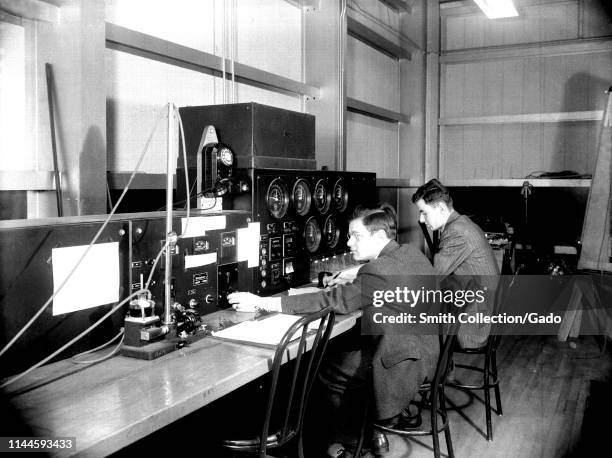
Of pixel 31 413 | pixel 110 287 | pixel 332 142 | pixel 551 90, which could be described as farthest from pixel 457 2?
pixel 31 413

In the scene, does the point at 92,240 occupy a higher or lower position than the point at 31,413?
higher

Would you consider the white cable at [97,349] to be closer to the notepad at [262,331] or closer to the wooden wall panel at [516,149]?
the notepad at [262,331]

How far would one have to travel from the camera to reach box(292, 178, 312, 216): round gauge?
3.40 m

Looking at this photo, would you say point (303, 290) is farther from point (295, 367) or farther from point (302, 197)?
point (295, 367)

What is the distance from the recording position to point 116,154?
3100mm

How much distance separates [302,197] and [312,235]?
0.26m

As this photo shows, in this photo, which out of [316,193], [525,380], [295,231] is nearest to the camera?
[295,231]

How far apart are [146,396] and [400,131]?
5.51 metres

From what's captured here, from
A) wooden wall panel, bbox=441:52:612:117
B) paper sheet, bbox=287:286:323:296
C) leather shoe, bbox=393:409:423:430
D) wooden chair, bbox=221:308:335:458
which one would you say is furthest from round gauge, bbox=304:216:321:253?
wooden wall panel, bbox=441:52:612:117

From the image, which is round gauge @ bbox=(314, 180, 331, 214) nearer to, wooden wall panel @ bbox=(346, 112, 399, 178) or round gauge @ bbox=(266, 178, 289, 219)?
round gauge @ bbox=(266, 178, 289, 219)

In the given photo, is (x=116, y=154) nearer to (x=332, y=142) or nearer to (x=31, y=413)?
(x=31, y=413)

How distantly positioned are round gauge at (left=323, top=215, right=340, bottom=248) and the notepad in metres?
1.11

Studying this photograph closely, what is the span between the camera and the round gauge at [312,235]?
137 inches

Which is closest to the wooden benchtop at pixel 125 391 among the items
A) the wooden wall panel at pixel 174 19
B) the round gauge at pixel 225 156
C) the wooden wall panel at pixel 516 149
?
the round gauge at pixel 225 156
